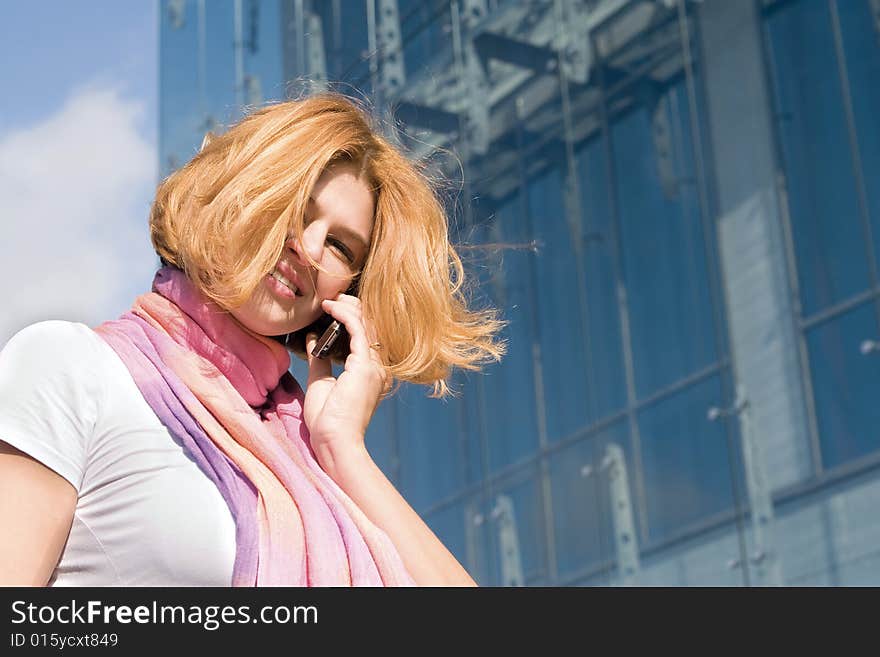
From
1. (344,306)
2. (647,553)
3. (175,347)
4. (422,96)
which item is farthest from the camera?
(422,96)

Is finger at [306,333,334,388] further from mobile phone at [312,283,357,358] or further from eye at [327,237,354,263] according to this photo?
eye at [327,237,354,263]

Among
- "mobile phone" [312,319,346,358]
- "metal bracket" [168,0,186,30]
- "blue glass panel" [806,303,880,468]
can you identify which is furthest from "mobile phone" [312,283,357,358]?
"metal bracket" [168,0,186,30]

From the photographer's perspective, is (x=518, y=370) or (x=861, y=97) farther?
(x=518, y=370)

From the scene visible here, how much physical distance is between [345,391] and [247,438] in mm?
232

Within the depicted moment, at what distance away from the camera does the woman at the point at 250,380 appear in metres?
1.54

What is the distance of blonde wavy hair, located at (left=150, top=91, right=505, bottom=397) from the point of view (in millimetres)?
1821

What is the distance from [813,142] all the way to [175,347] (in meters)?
5.08

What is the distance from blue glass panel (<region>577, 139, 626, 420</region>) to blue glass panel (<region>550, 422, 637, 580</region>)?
7.6 inches

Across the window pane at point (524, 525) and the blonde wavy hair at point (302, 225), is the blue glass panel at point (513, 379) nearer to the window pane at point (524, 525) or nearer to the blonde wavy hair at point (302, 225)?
the window pane at point (524, 525)

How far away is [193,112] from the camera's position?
1120 centimetres

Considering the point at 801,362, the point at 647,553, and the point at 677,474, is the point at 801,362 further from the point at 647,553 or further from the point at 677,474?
the point at 647,553

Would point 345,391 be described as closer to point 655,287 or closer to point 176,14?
point 655,287

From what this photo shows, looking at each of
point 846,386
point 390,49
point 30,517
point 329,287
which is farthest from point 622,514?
point 30,517
